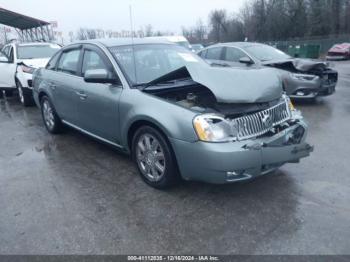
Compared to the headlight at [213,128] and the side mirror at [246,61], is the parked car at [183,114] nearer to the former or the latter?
the headlight at [213,128]

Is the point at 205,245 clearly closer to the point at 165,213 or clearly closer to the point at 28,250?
the point at 165,213

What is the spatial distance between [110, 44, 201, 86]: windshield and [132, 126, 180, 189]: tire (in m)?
0.74

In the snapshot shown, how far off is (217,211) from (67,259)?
58.5 inches

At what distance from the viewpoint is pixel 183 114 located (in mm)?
3334

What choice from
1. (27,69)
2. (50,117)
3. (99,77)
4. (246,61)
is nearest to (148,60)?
(99,77)

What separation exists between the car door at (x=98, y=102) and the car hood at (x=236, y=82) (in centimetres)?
59

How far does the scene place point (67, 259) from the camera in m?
2.70

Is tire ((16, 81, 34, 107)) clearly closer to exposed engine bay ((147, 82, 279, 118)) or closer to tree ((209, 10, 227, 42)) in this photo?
exposed engine bay ((147, 82, 279, 118))

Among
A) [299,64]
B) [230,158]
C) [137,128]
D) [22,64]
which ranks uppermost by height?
[22,64]

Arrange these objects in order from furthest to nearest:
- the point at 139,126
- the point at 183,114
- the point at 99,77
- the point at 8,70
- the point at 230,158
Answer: the point at 8,70
the point at 99,77
the point at 139,126
the point at 183,114
the point at 230,158

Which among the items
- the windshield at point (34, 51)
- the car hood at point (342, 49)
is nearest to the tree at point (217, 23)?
the car hood at point (342, 49)

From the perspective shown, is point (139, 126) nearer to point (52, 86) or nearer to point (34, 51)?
point (52, 86)

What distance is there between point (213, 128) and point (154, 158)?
0.86 metres

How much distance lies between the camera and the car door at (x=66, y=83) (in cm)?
506
